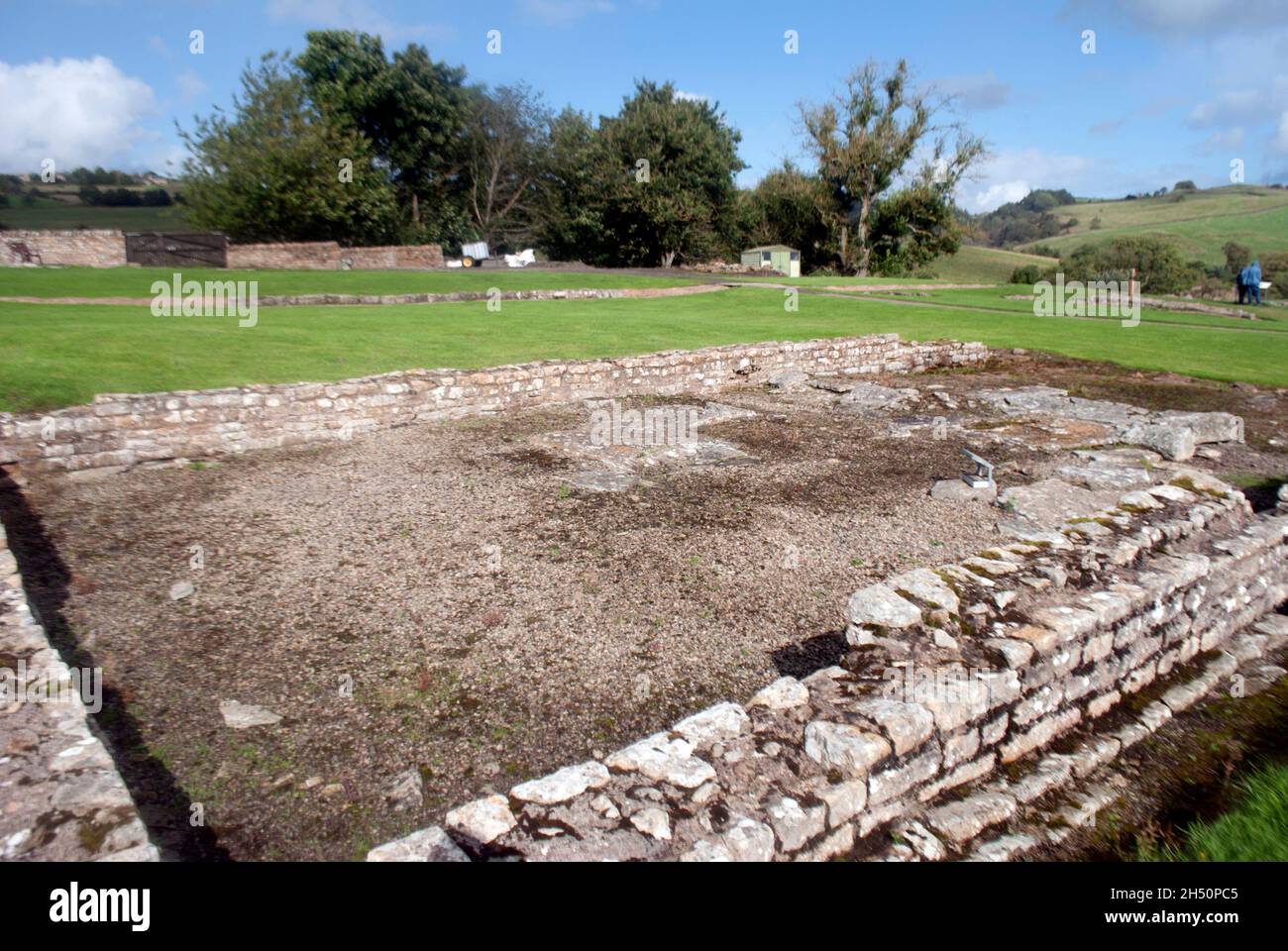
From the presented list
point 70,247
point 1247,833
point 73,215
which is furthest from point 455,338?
point 73,215

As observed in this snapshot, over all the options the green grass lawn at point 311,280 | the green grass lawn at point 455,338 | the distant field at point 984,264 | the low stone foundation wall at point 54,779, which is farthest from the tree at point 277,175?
the distant field at point 984,264

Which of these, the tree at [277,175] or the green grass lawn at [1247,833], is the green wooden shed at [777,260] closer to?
the tree at [277,175]

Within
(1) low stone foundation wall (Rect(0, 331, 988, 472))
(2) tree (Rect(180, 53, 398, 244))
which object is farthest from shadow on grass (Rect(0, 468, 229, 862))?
(2) tree (Rect(180, 53, 398, 244))

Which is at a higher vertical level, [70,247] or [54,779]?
[70,247]

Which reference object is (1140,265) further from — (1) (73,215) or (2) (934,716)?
(1) (73,215)

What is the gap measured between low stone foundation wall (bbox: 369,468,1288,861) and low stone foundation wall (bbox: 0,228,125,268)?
32.2m

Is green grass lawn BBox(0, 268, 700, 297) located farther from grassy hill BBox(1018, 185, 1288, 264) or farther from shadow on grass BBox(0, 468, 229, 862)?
grassy hill BBox(1018, 185, 1288, 264)

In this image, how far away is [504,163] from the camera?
5306 centimetres

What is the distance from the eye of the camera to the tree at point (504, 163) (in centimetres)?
5200

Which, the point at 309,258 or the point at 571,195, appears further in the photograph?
the point at 571,195

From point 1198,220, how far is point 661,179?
270 ft

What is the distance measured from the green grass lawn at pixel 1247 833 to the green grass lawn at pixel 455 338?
1089 centimetres
